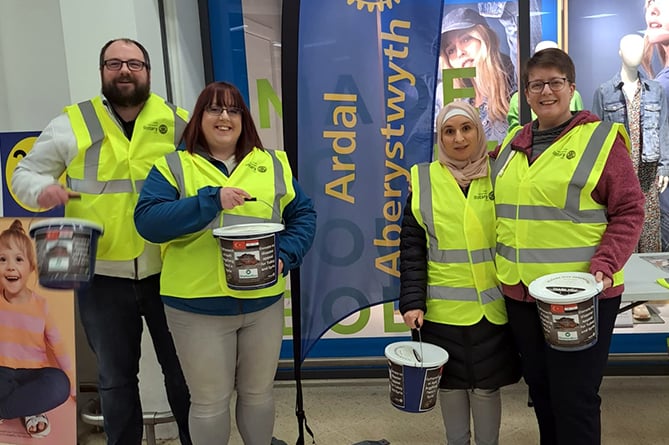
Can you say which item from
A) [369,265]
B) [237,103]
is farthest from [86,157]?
[369,265]

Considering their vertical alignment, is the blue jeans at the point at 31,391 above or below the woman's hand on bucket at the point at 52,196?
below

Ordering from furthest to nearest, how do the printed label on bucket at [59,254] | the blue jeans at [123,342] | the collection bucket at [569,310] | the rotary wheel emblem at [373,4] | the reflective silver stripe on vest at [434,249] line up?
the rotary wheel emblem at [373,4] → the blue jeans at [123,342] → the reflective silver stripe on vest at [434,249] → the printed label on bucket at [59,254] → the collection bucket at [569,310]

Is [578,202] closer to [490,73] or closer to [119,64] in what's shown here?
[119,64]

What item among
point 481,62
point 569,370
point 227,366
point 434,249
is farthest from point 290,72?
point 481,62

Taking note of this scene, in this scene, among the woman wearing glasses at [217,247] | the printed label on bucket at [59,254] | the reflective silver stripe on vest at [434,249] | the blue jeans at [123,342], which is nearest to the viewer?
the printed label on bucket at [59,254]

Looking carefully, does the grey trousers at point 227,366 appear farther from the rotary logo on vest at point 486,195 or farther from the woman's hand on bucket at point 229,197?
the rotary logo on vest at point 486,195

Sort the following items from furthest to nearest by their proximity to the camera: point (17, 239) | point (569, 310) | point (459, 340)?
point (17, 239) < point (459, 340) < point (569, 310)

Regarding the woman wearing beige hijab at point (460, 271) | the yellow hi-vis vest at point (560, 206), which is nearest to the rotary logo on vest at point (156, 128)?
the woman wearing beige hijab at point (460, 271)

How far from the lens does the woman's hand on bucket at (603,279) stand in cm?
151

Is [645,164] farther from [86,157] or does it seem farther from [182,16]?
[86,157]

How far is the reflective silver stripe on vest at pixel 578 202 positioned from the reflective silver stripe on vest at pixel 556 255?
0.08 m

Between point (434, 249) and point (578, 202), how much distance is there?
0.46 m

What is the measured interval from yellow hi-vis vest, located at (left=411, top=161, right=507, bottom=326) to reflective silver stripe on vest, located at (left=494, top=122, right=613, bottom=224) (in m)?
0.16

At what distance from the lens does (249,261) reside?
5.13 feet
